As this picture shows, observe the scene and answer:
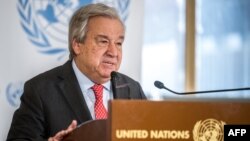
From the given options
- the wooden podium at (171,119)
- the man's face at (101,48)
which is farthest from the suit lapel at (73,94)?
the wooden podium at (171,119)

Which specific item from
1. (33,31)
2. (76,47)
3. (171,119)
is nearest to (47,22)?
(33,31)

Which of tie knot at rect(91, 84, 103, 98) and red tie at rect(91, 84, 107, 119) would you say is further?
tie knot at rect(91, 84, 103, 98)

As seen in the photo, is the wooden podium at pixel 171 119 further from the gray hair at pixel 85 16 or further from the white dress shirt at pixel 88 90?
the gray hair at pixel 85 16

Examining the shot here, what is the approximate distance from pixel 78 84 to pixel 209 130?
1196mm

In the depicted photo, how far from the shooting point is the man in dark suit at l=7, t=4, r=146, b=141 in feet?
6.83

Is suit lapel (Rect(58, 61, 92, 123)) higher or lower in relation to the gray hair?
lower

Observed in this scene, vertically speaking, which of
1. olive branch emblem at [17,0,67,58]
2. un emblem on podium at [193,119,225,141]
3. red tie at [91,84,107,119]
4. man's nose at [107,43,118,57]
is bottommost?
red tie at [91,84,107,119]

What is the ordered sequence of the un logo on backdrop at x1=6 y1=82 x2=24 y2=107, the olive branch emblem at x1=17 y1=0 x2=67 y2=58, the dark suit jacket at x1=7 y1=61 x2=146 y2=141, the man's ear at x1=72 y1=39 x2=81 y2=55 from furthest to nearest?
the olive branch emblem at x1=17 y1=0 x2=67 y2=58 < the un logo on backdrop at x1=6 y1=82 x2=24 y2=107 < the man's ear at x1=72 y1=39 x2=81 y2=55 < the dark suit jacket at x1=7 y1=61 x2=146 y2=141

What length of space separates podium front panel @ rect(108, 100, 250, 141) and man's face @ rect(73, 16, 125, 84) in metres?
1.20

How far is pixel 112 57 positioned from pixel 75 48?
9.4 inches

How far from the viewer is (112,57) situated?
7.68 feet

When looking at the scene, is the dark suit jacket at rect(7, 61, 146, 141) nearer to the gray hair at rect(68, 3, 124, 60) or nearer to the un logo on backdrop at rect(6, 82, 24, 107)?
the gray hair at rect(68, 3, 124, 60)

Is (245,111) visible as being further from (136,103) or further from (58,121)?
(58,121)

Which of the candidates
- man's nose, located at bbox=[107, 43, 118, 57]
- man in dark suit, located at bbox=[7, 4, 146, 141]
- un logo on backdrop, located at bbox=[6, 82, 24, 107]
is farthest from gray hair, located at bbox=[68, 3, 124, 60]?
un logo on backdrop, located at bbox=[6, 82, 24, 107]
